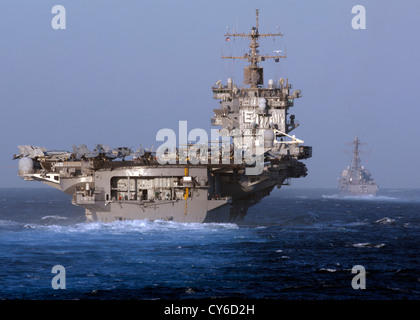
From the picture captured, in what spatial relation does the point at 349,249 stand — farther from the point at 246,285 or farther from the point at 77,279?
the point at 77,279

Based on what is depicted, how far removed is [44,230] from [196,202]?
34.4 feet

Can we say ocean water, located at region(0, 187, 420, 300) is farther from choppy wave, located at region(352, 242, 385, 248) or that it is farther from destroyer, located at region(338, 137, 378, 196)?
destroyer, located at region(338, 137, 378, 196)

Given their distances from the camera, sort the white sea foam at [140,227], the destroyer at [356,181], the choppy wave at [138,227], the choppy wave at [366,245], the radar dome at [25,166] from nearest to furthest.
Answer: the choppy wave at [366,245] < the white sea foam at [140,227] < the choppy wave at [138,227] < the radar dome at [25,166] < the destroyer at [356,181]

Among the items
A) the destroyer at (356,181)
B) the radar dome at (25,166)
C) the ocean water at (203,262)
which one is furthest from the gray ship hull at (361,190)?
the radar dome at (25,166)

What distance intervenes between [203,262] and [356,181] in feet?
426

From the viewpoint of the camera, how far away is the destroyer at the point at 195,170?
140 feet

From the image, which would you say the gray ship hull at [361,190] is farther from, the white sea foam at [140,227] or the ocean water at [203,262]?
the white sea foam at [140,227]

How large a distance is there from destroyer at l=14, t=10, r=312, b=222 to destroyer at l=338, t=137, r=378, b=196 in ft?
336

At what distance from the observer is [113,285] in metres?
24.4

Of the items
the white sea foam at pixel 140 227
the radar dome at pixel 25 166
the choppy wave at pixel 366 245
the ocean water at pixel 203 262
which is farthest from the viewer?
the radar dome at pixel 25 166

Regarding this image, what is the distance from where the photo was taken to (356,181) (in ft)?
507

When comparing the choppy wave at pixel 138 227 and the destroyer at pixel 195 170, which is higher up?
the destroyer at pixel 195 170

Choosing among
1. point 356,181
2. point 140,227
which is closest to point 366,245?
point 140,227

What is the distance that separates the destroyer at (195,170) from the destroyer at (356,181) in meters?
102
